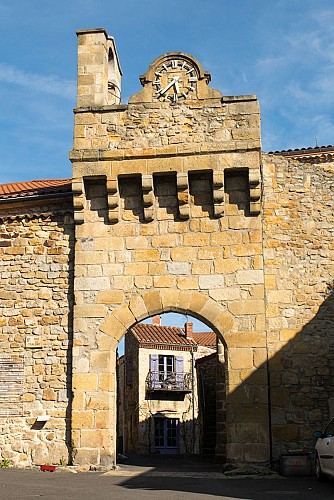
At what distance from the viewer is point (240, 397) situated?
34.1ft

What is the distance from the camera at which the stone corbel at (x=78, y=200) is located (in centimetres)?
1120

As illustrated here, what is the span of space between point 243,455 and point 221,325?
203 cm

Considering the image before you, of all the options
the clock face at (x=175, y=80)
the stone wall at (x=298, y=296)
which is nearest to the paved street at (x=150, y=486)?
the stone wall at (x=298, y=296)

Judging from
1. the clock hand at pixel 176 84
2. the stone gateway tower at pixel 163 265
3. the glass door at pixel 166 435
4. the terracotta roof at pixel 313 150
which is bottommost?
the glass door at pixel 166 435

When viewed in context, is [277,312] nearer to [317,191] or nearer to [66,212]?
[317,191]

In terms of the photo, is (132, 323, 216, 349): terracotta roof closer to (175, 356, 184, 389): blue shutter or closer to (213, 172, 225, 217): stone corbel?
(175, 356, 184, 389): blue shutter

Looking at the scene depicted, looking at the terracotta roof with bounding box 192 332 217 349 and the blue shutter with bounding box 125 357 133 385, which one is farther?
the terracotta roof with bounding box 192 332 217 349

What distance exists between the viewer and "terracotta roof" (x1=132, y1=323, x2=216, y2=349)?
28562 mm

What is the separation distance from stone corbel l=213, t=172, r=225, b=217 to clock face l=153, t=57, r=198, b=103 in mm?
1550

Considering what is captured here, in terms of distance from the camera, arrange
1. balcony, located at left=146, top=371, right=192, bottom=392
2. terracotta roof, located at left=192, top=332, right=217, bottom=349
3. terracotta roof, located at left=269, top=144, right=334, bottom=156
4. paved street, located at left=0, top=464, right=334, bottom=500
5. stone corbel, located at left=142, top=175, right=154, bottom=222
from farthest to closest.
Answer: terracotta roof, located at left=192, top=332, right=217, bottom=349
balcony, located at left=146, top=371, right=192, bottom=392
terracotta roof, located at left=269, top=144, right=334, bottom=156
stone corbel, located at left=142, top=175, right=154, bottom=222
paved street, located at left=0, top=464, right=334, bottom=500

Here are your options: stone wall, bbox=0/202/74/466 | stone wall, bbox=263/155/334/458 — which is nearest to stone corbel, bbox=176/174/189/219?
stone wall, bbox=263/155/334/458

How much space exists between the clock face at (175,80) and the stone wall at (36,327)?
268cm

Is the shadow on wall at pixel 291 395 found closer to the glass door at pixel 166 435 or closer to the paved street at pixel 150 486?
the paved street at pixel 150 486

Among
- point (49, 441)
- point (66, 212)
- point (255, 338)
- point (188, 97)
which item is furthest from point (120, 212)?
point (49, 441)
